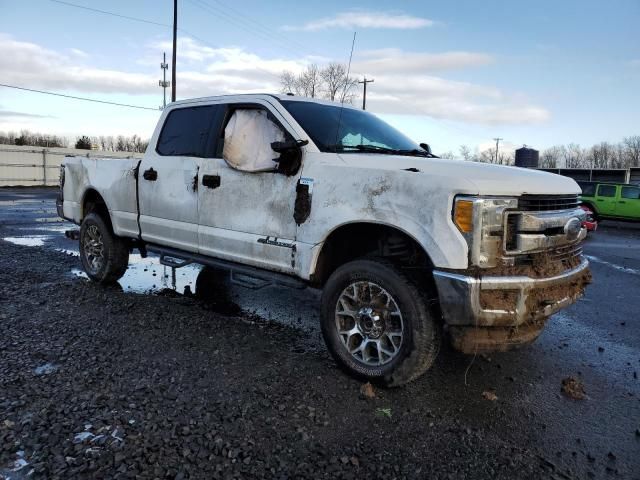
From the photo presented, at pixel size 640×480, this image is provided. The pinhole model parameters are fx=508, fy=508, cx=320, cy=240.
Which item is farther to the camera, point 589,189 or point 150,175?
point 589,189

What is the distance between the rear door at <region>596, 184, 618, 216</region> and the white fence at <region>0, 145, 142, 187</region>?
26423 mm

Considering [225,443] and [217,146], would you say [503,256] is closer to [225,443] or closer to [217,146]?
[225,443]

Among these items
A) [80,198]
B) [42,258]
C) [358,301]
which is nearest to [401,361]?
[358,301]

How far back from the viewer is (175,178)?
5.15 m

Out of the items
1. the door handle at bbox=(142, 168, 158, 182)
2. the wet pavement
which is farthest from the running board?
the door handle at bbox=(142, 168, 158, 182)

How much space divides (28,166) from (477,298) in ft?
117

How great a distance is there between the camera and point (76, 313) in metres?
Result: 5.08

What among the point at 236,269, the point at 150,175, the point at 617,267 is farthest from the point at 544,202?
the point at 617,267

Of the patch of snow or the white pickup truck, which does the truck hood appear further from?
the patch of snow

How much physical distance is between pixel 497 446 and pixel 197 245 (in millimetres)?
3243

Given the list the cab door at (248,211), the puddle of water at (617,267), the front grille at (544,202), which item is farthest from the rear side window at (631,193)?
the cab door at (248,211)

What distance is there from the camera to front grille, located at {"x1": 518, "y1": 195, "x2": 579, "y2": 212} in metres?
3.40

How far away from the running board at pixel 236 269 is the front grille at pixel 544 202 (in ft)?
5.86

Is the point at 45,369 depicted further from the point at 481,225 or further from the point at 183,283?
the point at 481,225
